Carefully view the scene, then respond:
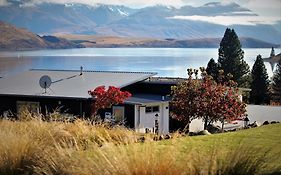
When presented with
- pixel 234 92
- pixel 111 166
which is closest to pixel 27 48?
pixel 234 92

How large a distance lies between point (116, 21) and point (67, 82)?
14649cm

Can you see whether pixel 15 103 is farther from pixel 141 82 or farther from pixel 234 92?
pixel 234 92

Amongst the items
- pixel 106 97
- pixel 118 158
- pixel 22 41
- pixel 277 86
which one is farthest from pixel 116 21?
pixel 118 158

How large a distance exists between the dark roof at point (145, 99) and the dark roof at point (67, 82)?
889 mm

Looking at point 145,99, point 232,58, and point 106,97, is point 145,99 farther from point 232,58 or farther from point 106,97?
point 232,58

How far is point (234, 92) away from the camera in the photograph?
18781 mm

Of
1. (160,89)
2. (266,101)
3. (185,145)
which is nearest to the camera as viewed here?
(185,145)

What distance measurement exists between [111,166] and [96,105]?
15.2m

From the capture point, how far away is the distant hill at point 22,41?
174 ft

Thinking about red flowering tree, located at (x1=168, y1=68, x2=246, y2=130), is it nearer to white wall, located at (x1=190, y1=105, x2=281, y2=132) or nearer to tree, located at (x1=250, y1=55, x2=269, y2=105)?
white wall, located at (x1=190, y1=105, x2=281, y2=132)

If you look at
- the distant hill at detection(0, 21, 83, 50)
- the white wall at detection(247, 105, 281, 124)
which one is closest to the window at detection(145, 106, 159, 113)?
the white wall at detection(247, 105, 281, 124)

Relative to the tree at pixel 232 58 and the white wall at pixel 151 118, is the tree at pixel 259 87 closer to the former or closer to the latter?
the tree at pixel 232 58

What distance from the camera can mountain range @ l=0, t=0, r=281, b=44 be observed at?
285ft

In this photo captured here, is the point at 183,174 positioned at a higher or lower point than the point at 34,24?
lower
